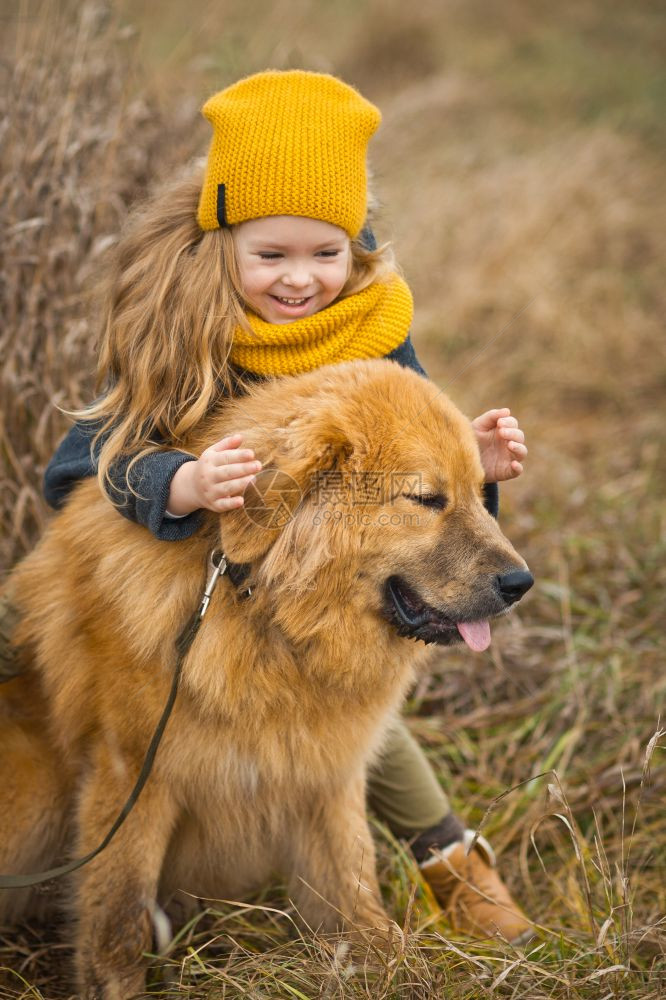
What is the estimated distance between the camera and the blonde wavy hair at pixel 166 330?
2.32m

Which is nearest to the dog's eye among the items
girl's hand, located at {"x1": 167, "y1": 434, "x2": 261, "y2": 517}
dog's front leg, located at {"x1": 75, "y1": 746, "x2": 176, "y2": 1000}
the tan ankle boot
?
girl's hand, located at {"x1": 167, "y1": 434, "x2": 261, "y2": 517}

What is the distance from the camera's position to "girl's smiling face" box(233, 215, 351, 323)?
2.41 metres

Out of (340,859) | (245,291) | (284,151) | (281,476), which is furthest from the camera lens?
(340,859)

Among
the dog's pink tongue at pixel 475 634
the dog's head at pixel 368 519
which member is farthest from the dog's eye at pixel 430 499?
the dog's pink tongue at pixel 475 634

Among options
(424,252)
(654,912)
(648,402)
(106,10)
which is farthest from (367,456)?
(424,252)

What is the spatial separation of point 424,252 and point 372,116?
539cm

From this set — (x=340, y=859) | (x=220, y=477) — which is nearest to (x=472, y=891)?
(x=340, y=859)

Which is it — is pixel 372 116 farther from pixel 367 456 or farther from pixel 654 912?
pixel 654 912

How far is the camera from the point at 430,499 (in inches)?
84.8

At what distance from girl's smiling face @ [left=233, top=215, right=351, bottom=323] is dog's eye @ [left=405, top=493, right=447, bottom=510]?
28.3 inches

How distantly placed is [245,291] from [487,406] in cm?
387

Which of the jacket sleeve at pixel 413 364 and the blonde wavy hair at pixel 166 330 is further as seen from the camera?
the jacket sleeve at pixel 413 364

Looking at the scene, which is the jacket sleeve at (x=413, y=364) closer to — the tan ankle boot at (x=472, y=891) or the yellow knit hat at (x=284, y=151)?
the yellow knit hat at (x=284, y=151)

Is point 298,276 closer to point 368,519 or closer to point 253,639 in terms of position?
point 368,519
